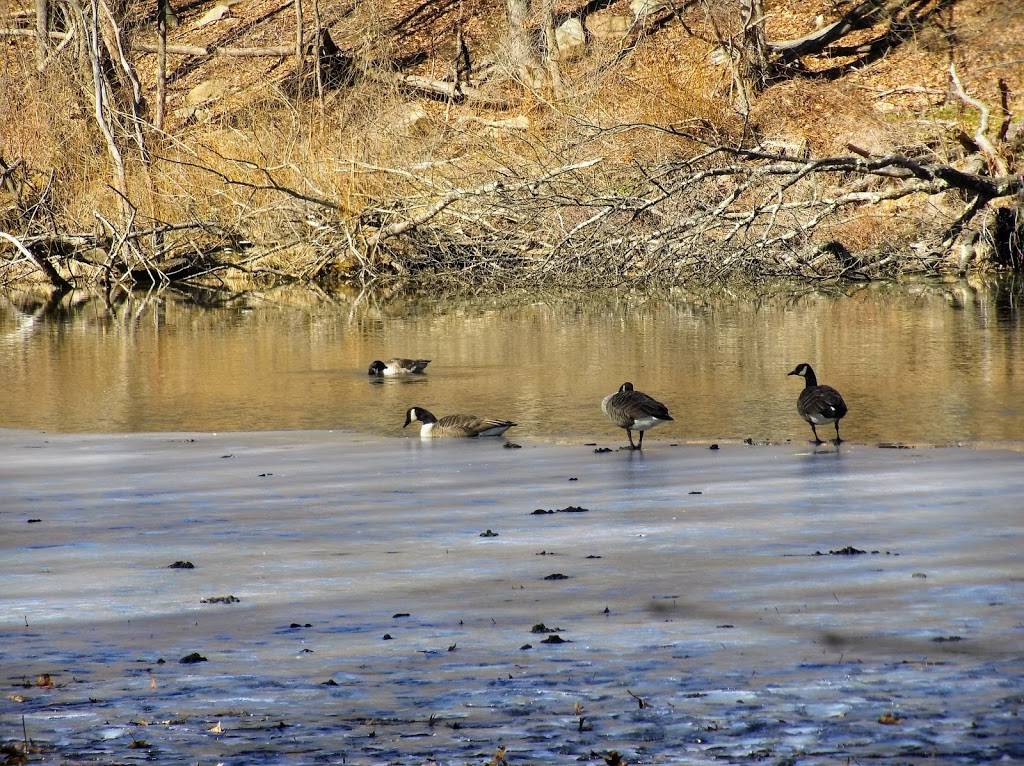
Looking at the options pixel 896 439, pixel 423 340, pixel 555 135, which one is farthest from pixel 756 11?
pixel 896 439

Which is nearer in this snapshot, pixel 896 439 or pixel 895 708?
pixel 895 708

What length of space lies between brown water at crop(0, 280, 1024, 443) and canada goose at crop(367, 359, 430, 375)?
0.30 meters

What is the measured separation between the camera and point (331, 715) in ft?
14.2

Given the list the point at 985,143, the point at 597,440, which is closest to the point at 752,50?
the point at 985,143

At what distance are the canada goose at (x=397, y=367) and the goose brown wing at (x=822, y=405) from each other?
21.0 ft

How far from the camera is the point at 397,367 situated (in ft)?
54.3

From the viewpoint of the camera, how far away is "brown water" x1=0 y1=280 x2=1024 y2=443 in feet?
42.4

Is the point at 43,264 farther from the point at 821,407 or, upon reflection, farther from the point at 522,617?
the point at 522,617

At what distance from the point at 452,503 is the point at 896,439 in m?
4.49

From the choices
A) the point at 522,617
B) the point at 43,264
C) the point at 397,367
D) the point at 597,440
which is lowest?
the point at 522,617

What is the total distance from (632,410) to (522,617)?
16.9 feet

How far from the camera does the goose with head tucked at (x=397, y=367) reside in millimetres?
16438

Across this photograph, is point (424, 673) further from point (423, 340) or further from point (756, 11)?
point (756, 11)

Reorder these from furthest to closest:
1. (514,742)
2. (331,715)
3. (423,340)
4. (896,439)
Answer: (423,340) → (896,439) → (331,715) → (514,742)
